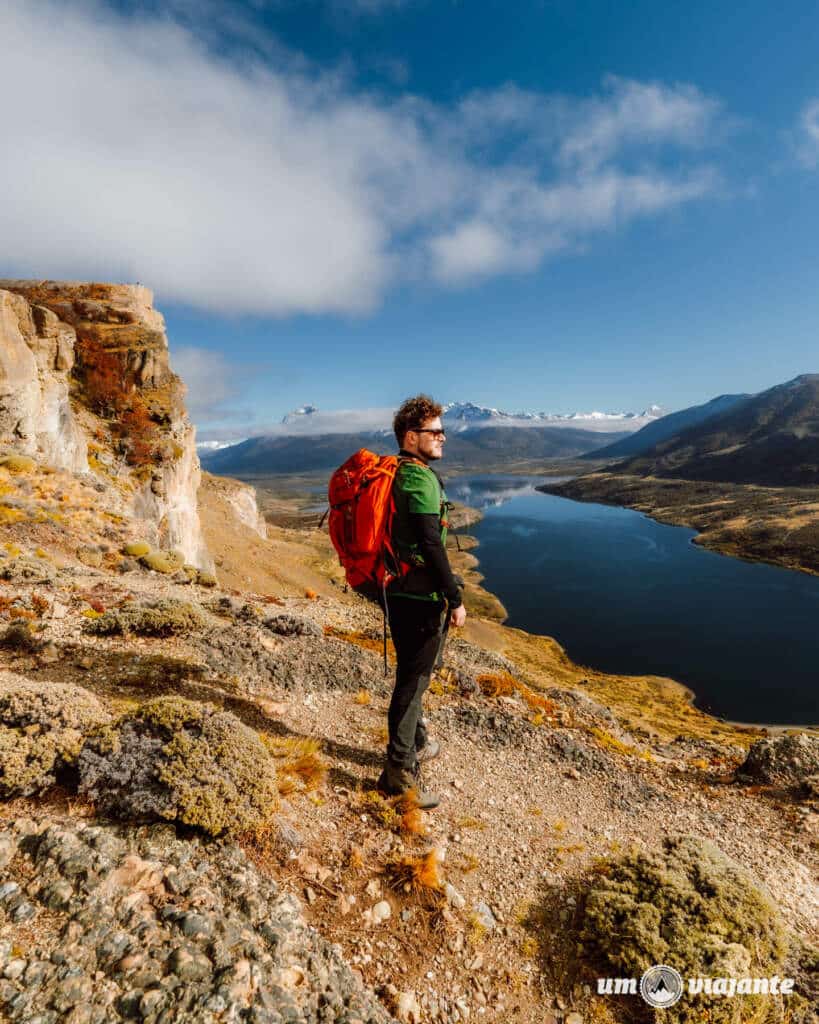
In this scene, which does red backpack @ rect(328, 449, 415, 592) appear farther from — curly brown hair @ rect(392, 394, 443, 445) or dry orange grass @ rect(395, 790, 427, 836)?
dry orange grass @ rect(395, 790, 427, 836)

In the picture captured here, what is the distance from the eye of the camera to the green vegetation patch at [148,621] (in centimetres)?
A: 880

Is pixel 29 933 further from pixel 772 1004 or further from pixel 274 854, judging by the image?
pixel 772 1004

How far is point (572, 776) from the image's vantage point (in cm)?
767

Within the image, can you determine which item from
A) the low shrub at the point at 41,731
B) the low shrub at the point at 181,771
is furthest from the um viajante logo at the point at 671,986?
the low shrub at the point at 41,731

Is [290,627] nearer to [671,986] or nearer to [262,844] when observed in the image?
[262,844]

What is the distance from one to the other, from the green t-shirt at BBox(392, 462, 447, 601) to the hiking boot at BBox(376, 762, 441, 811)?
7.15ft

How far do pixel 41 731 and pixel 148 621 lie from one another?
464 cm

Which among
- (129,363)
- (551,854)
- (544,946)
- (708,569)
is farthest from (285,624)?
(708,569)

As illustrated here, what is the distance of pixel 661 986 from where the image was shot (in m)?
3.86

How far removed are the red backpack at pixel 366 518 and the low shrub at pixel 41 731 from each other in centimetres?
315

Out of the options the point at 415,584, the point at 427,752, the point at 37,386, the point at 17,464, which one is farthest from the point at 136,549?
the point at 415,584

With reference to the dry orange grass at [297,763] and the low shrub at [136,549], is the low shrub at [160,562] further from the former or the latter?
the dry orange grass at [297,763]

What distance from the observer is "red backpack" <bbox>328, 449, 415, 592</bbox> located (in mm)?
4949

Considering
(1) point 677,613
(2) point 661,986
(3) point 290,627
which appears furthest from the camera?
(1) point 677,613
